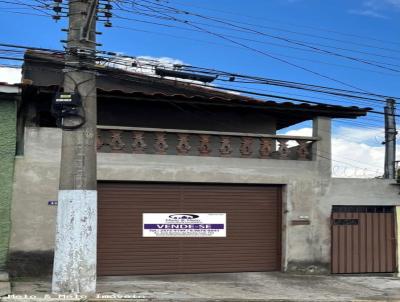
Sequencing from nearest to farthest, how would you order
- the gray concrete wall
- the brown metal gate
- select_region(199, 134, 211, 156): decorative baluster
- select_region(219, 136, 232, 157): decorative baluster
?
the gray concrete wall → select_region(199, 134, 211, 156): decorative baluster → select_region(219, 136, 232, 157): decorative baluster → the brown metal gate

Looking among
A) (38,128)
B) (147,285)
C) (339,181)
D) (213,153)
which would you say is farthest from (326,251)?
(38,128)

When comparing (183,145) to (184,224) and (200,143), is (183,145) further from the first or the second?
(184,224)

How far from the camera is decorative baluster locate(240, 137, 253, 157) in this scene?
47.5 feet

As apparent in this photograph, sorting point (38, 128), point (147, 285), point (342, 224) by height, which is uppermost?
point (38, 128)

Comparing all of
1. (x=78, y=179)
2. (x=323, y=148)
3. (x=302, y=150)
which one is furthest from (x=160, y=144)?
(x=323, y=148)

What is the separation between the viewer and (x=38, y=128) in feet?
42.2

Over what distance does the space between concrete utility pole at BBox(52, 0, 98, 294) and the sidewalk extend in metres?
0.45

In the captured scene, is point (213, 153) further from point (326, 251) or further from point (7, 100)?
point (7, 100)

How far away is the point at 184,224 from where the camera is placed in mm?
14086

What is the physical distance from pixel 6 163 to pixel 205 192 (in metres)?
4.70

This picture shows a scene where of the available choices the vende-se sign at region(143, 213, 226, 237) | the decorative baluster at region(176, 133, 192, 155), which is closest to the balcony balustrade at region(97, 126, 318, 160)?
the decorative baluster at region(176, 133, 192, 155)

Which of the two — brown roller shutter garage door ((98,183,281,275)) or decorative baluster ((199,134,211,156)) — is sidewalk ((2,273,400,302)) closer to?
brown roller shutter garage door ((98,183,281,275))

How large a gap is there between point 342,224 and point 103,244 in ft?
19.8

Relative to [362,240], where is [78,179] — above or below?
above
